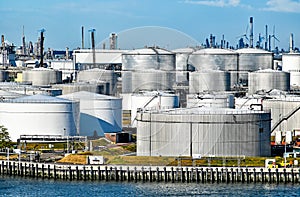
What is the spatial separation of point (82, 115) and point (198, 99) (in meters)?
5.87

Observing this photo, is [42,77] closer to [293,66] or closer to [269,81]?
[269,81]

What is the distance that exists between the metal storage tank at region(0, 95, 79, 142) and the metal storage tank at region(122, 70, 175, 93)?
14.7 metres

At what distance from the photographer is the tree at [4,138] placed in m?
38.2

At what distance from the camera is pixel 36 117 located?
135 ft

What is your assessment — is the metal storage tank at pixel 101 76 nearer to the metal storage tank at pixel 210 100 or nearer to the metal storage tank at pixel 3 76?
the metal storage tank at pixel 3 76

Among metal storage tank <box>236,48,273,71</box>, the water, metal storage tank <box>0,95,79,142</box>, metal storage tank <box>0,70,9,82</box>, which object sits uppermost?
metal storage tank <box>236,48,273,71</box>

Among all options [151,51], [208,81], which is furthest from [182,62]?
[208,81]

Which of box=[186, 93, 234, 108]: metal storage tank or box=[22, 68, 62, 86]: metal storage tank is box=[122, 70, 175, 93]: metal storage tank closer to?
box=[22, 68, 62, 86]: metal storage tank

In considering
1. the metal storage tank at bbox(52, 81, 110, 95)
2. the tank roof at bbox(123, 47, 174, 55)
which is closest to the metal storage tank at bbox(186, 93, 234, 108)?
the metal storage tank at bbox(52, 81, 110, 95)

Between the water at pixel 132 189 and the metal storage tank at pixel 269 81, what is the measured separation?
26455 millimetres

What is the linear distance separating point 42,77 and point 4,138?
2396 cm

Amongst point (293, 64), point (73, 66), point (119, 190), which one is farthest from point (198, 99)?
point (73, 66)

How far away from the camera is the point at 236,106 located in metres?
48.2

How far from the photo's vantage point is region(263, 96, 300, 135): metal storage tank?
43.2 meters
